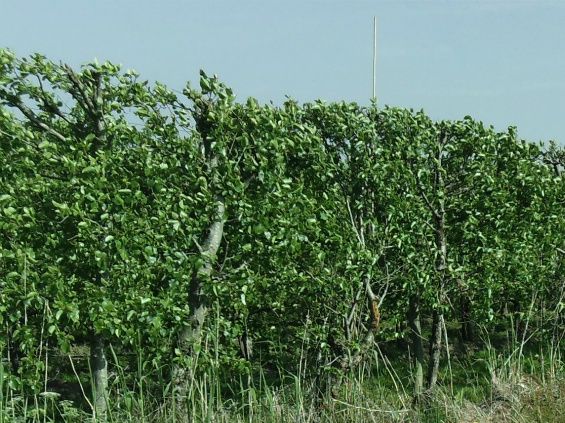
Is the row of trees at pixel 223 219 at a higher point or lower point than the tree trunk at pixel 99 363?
higher

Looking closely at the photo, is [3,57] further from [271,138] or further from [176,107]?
[271,138]

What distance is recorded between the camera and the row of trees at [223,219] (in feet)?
22.4

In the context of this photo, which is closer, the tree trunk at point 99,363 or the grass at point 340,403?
the grass at point 340,403

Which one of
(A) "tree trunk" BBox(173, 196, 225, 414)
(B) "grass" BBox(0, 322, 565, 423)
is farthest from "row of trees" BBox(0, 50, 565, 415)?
(B) "grass" BBox(0, 322, 565, 423)

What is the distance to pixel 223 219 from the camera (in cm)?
743

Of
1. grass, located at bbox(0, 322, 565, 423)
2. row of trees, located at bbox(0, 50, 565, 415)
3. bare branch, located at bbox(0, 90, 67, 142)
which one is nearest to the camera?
grass, located at bbox(0, 322, 565, 423)

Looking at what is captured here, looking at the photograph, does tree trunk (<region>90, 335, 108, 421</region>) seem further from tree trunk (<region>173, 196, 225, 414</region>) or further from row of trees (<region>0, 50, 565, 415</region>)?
tree trunk (<region>173, 196, 225, 414</region>)

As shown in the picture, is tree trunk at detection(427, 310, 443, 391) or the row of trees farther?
tree trunk at detection(427, 310, 443, 391)

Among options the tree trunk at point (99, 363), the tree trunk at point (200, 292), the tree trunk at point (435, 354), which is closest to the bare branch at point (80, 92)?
the tree trunk at point (200, 292)

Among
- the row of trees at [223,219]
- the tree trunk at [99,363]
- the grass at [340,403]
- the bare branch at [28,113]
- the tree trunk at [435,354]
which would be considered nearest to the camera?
the grass at [340,403]

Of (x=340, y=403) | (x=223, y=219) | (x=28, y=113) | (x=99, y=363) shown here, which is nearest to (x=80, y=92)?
(x=28, y=113)

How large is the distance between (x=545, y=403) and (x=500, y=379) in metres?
0.46

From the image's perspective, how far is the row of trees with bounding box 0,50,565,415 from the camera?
6832 mm

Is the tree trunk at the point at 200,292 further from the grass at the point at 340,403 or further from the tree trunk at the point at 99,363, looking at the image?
the tree trunk at the point at 99,363
